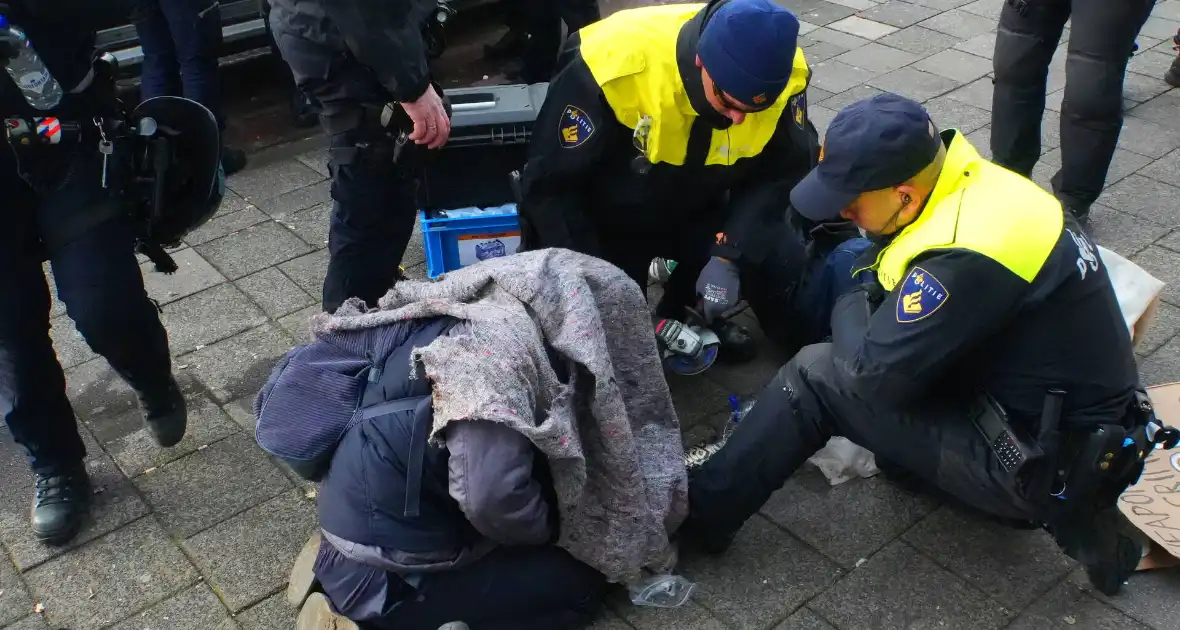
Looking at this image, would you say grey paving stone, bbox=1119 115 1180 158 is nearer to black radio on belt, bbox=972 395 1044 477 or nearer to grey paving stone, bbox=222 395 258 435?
black radio on belt, bbox=972 395 1044 477

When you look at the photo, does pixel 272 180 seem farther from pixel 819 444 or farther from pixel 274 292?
pixel 819 444

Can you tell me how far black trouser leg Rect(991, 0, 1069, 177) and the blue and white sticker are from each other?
2.17 metres

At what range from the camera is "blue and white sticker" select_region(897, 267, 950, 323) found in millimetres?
2225

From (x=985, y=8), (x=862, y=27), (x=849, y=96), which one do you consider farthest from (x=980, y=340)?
(x=985, y=8)

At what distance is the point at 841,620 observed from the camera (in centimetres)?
254

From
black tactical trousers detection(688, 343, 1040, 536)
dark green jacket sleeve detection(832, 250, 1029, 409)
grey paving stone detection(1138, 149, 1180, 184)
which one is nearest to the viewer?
→ dark green jacket sleeve detection(832, 250, 1029, 409)

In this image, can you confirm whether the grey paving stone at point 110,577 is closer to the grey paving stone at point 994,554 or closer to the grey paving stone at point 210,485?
the grey paving stone at point 210,485

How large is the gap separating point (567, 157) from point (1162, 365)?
2015 mm

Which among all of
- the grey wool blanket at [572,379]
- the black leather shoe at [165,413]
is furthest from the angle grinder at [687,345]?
the black leather shoe at [165,413]

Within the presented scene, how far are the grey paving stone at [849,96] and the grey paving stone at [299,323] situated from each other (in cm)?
285

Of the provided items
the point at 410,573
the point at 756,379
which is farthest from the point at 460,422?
the point at 756,379

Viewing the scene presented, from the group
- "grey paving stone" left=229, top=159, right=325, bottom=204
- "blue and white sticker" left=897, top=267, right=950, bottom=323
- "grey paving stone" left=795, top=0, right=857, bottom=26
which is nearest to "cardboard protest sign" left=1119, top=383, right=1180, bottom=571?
"blue and white sticker" left=897, top=267, right=950, bottom=323

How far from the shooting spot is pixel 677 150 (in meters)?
3.09

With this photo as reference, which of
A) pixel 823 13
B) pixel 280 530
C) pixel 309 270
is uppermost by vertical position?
pixel 280 530
